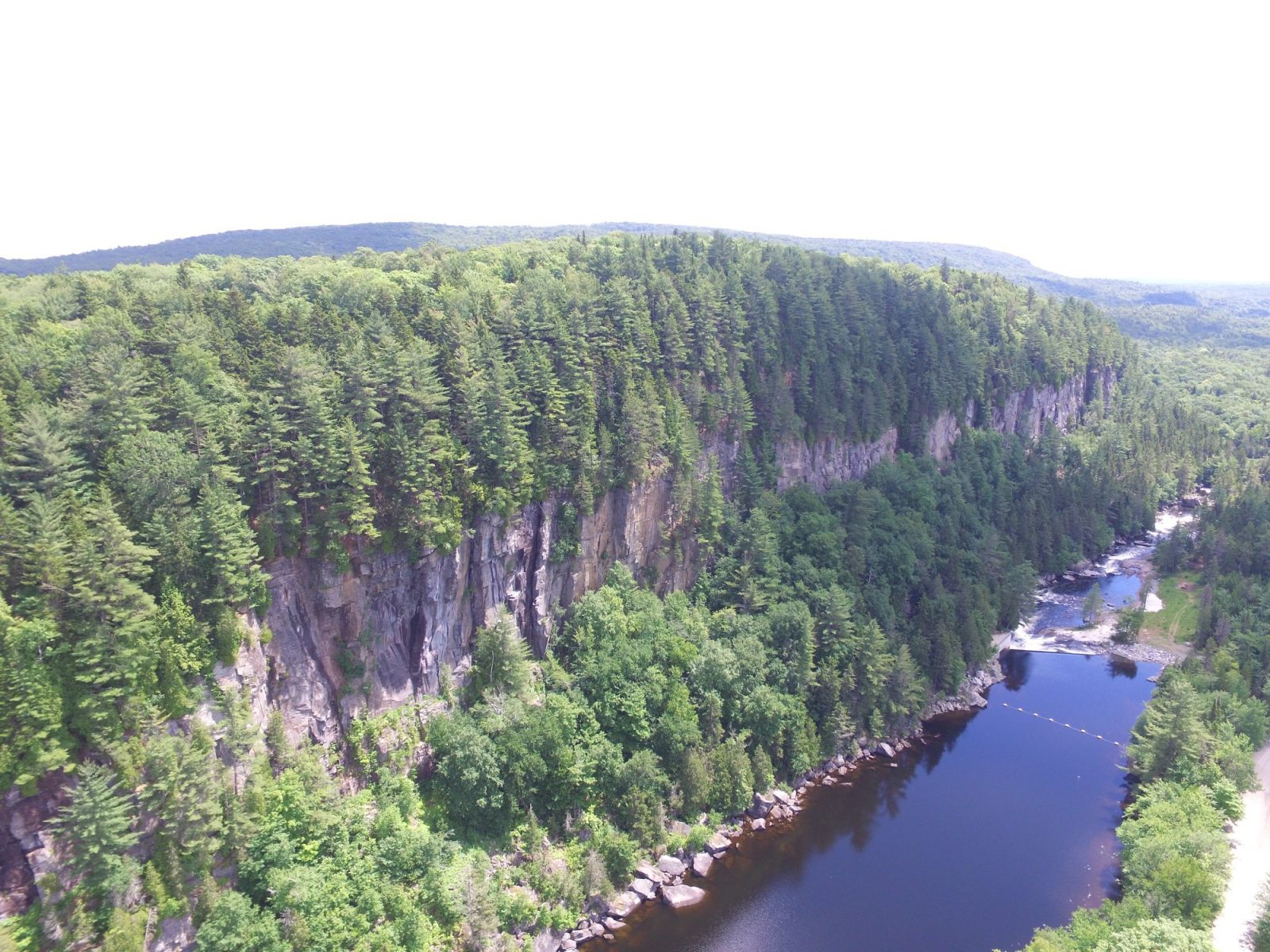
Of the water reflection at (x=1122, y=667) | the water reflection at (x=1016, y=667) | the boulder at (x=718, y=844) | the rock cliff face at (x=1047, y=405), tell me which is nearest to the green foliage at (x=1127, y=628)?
the water reflection at (x=1122, y=667)

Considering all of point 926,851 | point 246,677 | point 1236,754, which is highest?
point 246,677

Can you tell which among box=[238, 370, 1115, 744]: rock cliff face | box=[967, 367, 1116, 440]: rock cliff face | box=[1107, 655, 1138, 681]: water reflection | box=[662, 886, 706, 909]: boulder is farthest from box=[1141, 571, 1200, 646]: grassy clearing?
box=[662, 886, 706, 909]: boulder

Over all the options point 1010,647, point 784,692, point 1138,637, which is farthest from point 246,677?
point 1138,637

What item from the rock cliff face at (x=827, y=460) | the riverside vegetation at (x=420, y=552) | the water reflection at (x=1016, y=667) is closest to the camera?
the riverside vegetation at (x=420, y=552)

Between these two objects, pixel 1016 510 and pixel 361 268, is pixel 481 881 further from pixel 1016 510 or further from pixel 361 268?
pixel 1016 510

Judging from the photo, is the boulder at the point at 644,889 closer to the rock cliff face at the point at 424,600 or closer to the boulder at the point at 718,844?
the boulder at the point at 718,844

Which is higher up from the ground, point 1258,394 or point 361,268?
point 361,268

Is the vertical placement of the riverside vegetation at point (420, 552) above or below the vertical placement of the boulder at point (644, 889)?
above
